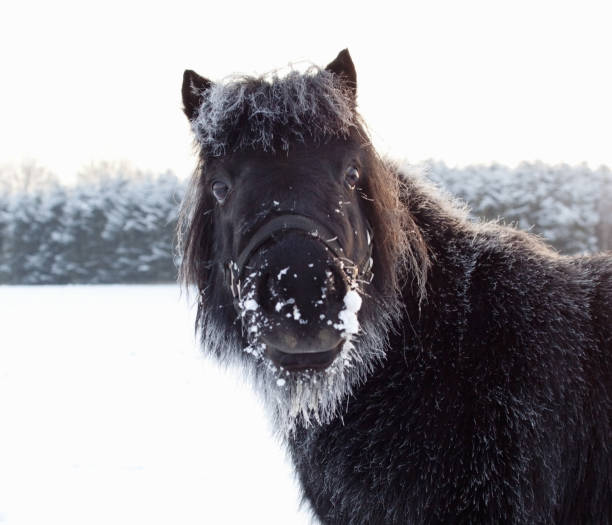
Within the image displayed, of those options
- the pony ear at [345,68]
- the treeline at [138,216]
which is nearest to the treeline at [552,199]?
the treeline at [138,216]

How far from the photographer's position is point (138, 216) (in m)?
33.1

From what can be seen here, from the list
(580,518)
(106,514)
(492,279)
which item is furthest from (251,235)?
(106,514)

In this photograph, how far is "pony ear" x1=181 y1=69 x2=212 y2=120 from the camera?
3.03 meters

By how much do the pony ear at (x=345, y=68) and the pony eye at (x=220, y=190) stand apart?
85cm

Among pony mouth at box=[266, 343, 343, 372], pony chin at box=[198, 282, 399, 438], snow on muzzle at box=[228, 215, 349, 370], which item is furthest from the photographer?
pony chin at box=[198, 282, 399, 438]

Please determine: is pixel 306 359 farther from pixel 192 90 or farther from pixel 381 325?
pixel 192 90

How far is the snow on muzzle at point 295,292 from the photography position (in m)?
2.12

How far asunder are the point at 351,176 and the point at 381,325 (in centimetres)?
73

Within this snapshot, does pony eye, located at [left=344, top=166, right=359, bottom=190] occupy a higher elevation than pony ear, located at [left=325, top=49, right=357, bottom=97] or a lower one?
lower

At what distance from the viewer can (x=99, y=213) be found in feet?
113

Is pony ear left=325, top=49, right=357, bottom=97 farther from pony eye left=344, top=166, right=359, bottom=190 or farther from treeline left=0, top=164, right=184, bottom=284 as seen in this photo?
treeline left=0, top=164, right=184, bottom=284

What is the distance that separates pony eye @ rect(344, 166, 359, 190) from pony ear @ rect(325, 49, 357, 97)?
523 millimetres

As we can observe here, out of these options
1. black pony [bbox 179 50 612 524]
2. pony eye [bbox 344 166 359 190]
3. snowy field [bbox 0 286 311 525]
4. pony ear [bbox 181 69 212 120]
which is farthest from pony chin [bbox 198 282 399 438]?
pony ear [bbox 181 69 212 120]

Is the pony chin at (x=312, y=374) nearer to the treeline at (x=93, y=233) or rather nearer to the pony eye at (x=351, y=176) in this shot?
the pony eye at (x=351, y=176)
